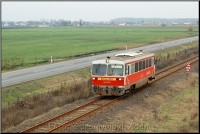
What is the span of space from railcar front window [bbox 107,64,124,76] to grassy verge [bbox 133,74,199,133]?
3.24 metres

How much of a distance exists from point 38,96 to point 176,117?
822 cm

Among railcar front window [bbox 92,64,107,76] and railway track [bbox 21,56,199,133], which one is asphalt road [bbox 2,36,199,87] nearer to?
railcar front window [bbox 92,64,107,76]

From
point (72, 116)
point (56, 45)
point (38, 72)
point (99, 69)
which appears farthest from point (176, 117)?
point (56, 45)

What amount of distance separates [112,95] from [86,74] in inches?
427

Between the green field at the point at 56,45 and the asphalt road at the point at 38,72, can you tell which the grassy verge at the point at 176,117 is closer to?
the asphalt road at the point at 38,72

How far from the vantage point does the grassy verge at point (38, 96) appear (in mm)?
18281

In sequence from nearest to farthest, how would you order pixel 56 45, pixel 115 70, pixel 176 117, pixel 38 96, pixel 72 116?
pixel 72 116, pixel 176 117, pixel 38 96, pixel 115 70, pixel 56 45

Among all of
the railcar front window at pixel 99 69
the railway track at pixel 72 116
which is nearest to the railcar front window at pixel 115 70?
the railcar front window at pixel 99 69

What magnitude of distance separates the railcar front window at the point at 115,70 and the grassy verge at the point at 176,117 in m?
3.24

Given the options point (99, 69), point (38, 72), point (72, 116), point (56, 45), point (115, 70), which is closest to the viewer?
point (72, 116)

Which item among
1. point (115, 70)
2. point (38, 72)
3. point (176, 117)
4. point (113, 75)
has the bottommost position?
point (38, 72)

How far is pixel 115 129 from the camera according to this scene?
15.6 meters

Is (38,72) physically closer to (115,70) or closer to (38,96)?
(38,96)

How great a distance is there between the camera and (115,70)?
22359mm
